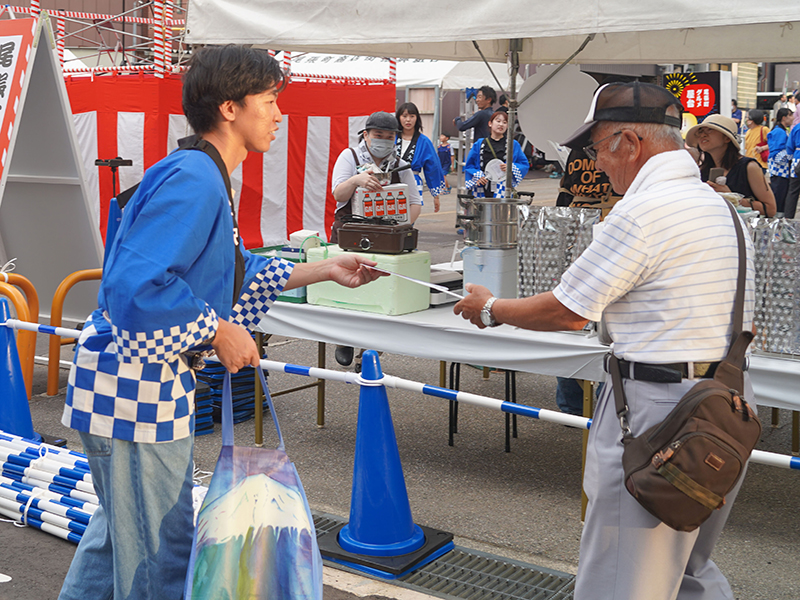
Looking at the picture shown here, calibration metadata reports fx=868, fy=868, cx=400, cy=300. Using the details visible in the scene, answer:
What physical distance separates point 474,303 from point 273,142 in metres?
8.10

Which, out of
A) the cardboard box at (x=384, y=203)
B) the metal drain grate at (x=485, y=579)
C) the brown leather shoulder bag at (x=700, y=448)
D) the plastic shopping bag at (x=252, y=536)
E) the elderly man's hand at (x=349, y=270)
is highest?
the cardboard box at (x=384, y=203)

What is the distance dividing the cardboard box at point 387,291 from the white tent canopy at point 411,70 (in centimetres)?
1374

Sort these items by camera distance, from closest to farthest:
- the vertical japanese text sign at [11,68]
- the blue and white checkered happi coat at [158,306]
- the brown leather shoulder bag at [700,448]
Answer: the blue and white checkered happi coat at [158,306] < the brown leather shoulder bag at [700,448] < the vertical japanese text sign at [11,68]

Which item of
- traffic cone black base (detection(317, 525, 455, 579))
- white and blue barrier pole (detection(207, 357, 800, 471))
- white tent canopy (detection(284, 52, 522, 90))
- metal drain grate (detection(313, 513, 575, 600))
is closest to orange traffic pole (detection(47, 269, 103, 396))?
white and blue barrier pole (detection(207, 357, 800, 471))

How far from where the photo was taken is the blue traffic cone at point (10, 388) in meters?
4.99

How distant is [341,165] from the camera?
6402mm

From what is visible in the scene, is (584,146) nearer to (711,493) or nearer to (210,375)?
(711,493)

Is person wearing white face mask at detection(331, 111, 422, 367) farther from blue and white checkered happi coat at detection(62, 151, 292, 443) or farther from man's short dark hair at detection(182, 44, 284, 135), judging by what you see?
blue and white checkered happi coat at detection(62, 151, 292, 443)

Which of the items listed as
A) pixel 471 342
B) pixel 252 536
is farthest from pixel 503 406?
pixel 252 536

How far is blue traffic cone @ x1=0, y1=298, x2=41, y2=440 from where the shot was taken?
4.99 metres

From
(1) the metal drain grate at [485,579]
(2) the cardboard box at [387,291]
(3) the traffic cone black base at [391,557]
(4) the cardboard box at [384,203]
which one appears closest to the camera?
(1) the metal drain grate at [485,579]

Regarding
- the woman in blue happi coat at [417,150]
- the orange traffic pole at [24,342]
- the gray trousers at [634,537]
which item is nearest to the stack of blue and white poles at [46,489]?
the orange traffic pole at [24,342]

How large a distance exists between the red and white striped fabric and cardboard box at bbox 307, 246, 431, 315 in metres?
5.16

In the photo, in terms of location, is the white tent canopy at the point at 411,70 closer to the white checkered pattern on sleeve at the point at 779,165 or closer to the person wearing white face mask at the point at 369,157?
the white checkered pattern on sleeve at the point at 779,165
